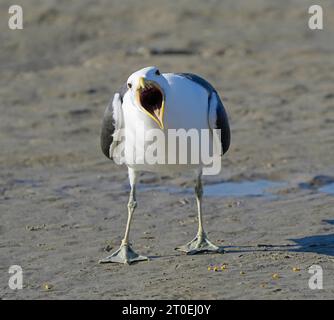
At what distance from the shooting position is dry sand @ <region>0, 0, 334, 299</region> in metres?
7.56

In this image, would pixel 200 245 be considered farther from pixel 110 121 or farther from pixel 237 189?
pixel 237 189

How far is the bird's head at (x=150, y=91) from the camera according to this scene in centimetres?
723

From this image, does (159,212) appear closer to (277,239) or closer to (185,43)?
(277,239)

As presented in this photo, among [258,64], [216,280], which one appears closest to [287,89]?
[258,64]

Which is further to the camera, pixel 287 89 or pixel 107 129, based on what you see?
pixel 287 89

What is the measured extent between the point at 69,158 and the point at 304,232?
3500 mm

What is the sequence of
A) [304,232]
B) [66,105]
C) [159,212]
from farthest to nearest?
1. [66,105]
2. [159,212]
3. [304,232]

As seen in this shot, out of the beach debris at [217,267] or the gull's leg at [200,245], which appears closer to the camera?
the beach debris at [217,267]

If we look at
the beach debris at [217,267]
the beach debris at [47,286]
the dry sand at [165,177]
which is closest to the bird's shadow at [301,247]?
the dry sand at [165,177]

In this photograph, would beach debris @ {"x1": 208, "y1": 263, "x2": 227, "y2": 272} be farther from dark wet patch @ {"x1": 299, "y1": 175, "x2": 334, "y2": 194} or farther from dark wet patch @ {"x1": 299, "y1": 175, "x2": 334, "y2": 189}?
dark wet patch @ {"x1": 299, "y1": 175, "x2": 334, "y2": 189}

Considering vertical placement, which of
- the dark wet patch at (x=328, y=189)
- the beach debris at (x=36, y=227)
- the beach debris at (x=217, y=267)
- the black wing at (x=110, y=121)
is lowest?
the beach debris at (x=217, y=267)

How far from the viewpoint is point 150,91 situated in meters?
7.34

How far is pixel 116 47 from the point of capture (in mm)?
16297

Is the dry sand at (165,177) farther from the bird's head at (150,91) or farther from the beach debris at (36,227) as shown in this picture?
the bird's head at (150,91)
